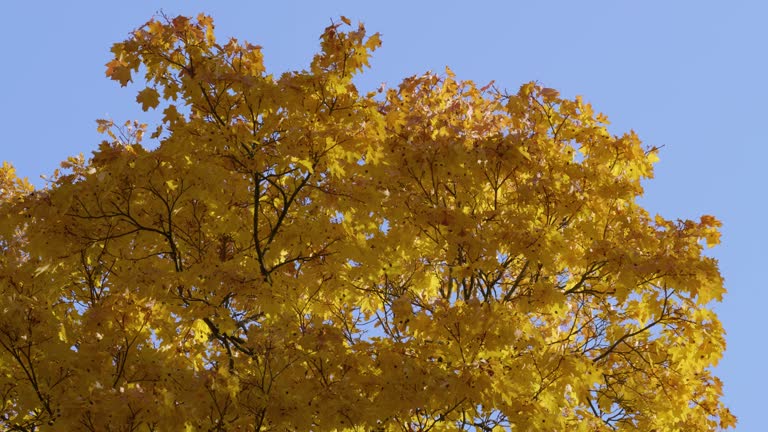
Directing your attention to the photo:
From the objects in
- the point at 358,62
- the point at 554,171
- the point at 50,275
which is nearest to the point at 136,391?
the point at 50,275

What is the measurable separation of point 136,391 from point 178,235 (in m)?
2.02

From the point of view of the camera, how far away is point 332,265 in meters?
8.32

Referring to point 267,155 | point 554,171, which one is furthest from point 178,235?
point 554,171

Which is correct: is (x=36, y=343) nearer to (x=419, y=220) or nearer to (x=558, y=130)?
(x=419, y=220)

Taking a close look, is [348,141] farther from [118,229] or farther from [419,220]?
[118,229]

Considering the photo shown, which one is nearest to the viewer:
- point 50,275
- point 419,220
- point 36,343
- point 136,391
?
point 136,391

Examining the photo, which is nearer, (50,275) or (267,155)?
(267,155)

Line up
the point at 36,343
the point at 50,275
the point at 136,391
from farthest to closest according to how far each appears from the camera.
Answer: the point at 50,275 < the point at 36,343 < the point at 136,391

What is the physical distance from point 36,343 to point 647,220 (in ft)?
19.5

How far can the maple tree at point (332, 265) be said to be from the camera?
7.04 meters

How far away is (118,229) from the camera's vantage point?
7.98 m

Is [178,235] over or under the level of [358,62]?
under

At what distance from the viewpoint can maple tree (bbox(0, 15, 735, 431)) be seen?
704 centimetres

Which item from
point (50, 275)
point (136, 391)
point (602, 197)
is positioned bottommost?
point (136, 391)
